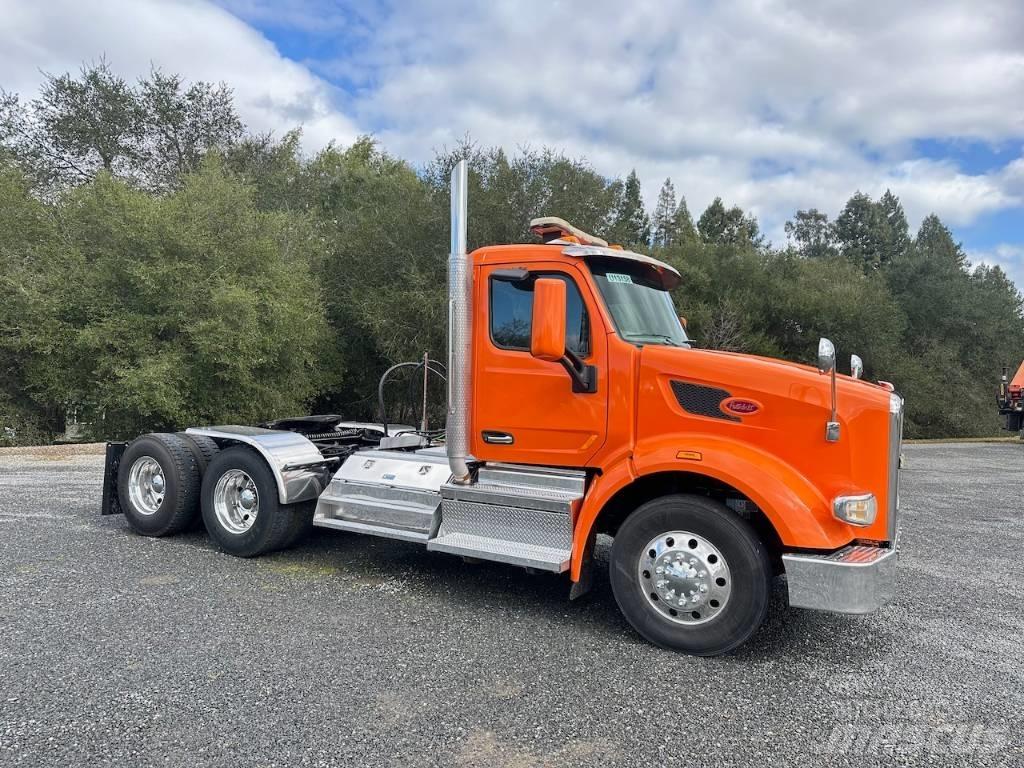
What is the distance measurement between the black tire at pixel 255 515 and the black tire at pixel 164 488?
263 millimetres

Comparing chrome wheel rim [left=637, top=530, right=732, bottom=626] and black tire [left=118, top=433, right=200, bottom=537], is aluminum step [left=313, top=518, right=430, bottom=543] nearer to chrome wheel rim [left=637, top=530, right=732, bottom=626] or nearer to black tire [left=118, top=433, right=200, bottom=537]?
black tire [left=118, top=433, right=200, bottom=537]

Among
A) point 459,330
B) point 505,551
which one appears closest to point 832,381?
point 505,551

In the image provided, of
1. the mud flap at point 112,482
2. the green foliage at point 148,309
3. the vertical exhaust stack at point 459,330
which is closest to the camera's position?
the vertical exhaust stack at point 459,330

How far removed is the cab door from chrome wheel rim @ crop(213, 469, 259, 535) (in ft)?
7.16

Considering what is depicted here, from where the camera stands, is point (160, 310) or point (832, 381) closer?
point (832, 381)

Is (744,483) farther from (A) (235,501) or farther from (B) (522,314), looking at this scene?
(A) (235,501)

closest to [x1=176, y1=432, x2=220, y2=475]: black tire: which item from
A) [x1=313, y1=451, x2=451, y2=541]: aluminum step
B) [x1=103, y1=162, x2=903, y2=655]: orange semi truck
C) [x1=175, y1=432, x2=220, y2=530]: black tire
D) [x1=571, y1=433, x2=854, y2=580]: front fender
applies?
[x1=175, y1=432, x2=220, y2=530]: black tire

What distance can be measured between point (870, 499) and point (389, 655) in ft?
8.80

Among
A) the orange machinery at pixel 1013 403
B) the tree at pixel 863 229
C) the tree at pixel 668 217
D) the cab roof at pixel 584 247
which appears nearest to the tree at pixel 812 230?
the tree at pixel 863 229

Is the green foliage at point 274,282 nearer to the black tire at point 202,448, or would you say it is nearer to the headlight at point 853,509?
the black tire at point 202,448

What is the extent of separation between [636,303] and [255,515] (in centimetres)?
342

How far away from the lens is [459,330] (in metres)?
4.66

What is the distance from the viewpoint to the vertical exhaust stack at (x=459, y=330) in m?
4.65

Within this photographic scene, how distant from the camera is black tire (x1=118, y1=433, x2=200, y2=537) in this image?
19.9ft
